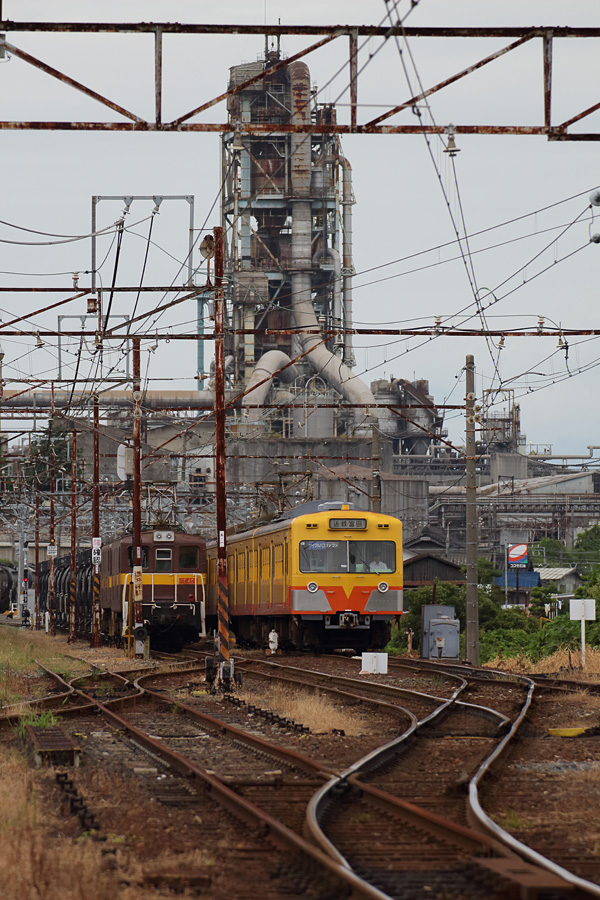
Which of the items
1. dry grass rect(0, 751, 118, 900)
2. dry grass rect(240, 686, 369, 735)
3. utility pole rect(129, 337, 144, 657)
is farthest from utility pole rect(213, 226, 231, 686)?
dry grass rect(0, 751, 118, 900)

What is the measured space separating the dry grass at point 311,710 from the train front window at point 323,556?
7.35 metres

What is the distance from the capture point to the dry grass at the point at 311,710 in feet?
44.4

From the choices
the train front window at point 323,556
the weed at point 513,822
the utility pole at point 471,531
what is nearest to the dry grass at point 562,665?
the utility pole at point 471,531

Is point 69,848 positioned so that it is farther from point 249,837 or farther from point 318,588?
point 318,588

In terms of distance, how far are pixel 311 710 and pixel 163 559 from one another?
60.3 ft

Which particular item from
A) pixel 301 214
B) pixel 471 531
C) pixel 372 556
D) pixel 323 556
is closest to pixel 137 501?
pixel 323 556

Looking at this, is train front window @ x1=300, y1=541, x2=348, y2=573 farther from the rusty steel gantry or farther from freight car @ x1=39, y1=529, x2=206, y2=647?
the rusty steel gantry

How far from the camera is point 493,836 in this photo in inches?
280

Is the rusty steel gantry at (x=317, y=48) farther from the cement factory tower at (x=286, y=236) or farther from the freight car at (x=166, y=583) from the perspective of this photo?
the cement factory tower at (x=286, y=236)

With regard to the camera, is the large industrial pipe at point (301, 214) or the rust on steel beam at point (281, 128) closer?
the rust on steel beam at point (281, 128)

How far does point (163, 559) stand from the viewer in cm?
3278

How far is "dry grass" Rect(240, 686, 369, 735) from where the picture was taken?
13.5 meters

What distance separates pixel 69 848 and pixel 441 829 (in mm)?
2182

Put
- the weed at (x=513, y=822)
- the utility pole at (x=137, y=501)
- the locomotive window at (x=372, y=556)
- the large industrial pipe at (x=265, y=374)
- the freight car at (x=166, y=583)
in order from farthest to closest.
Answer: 1. the large industrial pipe at (x=265, y=374)
2. the freight car at (x=166, y=583)
3. the utility pole at (x=137, y=501)
4. the locomotive window at (x=372, y=556)
5. the weed at (x=513, y=822)
